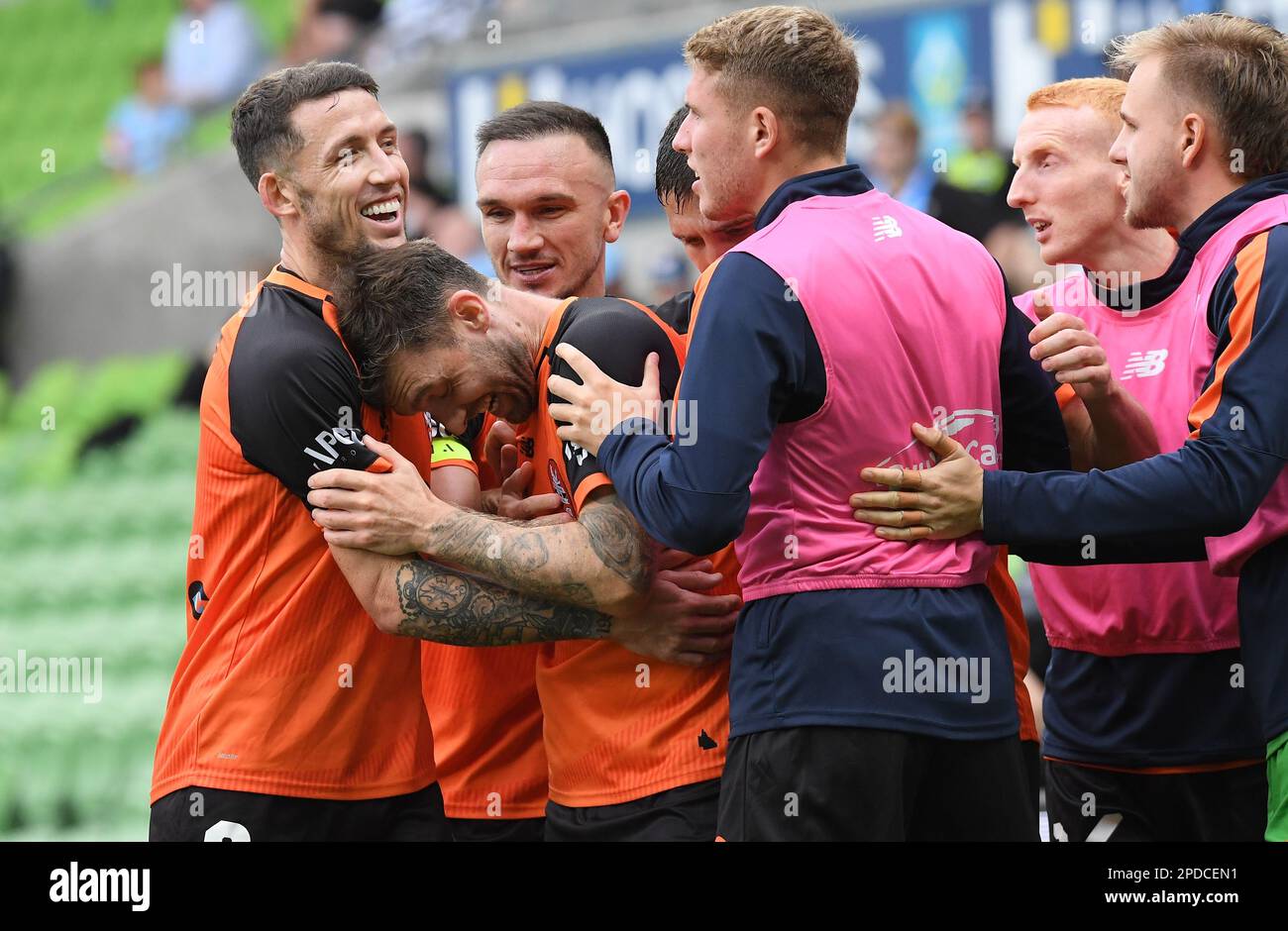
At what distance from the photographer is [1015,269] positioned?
775 cm

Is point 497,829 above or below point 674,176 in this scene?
below

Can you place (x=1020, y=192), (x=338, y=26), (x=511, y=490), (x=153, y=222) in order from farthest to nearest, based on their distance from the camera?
(x=153, y=222) → (x=338, y=26) → (x=1020, y=192) → (x=511, y=490)

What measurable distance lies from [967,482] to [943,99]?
276 inches

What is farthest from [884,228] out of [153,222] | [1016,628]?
[153,222]

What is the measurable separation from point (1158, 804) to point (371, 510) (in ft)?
6.94

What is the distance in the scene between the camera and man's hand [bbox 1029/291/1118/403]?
3.20 meters

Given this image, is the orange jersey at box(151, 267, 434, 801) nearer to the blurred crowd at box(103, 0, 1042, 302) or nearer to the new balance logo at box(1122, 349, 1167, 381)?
the new balance logo at box(1122, 349, 1167, 381)

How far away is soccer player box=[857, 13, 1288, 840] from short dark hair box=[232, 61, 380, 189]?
168cm

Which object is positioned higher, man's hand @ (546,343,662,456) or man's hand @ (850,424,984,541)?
man's hand @ (546,343,662,456)

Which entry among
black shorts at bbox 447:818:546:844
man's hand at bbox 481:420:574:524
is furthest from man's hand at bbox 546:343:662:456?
black shorts at bbox 447:818:546:844

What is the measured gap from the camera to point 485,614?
3.28 m

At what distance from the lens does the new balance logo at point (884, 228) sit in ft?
9.92

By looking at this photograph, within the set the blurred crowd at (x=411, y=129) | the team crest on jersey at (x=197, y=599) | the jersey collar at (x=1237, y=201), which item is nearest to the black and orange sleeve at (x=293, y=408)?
the team crest on jersey at (x=197, y=599)

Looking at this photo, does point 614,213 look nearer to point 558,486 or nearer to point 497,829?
point 558,486
